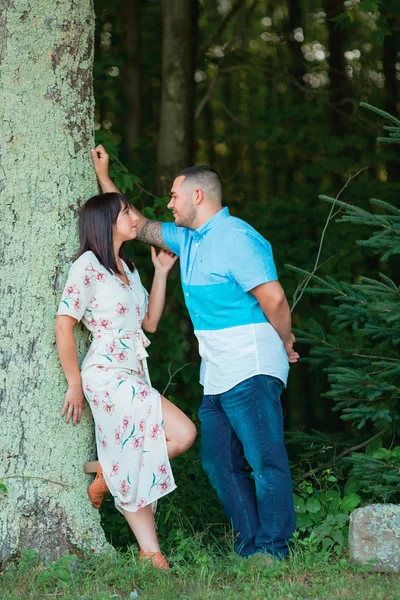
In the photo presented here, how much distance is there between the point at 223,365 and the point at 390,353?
114cm

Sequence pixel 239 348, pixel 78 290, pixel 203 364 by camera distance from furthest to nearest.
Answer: pixel 203 364 < pixel 239 348 < pixel 78 290

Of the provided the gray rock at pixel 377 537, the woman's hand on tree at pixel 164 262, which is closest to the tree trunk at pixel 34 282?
the woman's hand on tree at pixel 164 262

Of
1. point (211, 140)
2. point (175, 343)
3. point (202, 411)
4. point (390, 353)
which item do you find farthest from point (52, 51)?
point (211, 140)

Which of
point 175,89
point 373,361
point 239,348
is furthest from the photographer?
point 175,89

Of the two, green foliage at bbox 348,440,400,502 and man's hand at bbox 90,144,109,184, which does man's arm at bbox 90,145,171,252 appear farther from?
green foliage at bbox 348,440,400,502

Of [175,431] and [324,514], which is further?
[324,514]

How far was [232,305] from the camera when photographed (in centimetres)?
488

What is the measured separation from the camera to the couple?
4672 millimetres

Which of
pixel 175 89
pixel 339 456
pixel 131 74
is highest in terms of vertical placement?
pixel 131 74

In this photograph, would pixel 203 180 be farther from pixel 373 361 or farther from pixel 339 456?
pixel 339 456

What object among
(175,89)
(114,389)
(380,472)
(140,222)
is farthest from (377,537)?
(175,89)

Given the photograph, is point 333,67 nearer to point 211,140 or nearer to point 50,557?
point 211,140

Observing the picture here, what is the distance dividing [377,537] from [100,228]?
221cm

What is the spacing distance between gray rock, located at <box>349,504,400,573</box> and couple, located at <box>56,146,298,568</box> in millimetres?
409
